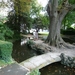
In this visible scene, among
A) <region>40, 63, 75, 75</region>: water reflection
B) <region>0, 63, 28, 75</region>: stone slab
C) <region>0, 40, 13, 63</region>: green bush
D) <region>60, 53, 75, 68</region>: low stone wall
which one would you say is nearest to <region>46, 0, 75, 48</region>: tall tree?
<region>60, 53, 75, 68</region>: low stone wall

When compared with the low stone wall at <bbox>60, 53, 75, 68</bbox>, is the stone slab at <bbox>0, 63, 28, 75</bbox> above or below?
above

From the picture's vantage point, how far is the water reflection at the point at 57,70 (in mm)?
8211

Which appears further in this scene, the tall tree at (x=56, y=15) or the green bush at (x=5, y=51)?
the tall tree at (x=56, y=15)

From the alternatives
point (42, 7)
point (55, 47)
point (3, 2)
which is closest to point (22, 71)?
point (55, 47)

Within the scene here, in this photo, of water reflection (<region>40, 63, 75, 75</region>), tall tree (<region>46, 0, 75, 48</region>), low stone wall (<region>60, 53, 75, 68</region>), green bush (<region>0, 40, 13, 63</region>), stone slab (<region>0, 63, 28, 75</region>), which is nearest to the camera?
stone slab (<region>0, 63, 28, 75</region>)

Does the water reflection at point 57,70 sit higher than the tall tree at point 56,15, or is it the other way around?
the tall tree at point 56,15

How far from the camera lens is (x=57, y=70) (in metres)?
8.69

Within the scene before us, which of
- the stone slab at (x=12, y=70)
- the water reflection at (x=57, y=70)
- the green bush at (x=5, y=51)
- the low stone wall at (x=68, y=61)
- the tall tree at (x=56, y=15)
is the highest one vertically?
the tall tree at (x=56, y=15)

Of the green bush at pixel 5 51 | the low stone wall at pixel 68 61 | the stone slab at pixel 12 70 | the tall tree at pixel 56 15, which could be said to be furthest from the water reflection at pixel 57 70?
the tall tree at pixel 56 15

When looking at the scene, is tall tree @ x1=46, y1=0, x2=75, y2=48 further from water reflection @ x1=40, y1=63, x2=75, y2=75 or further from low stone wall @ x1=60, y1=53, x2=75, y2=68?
water reflection @ x1=40, y1=63, x2=75, y2=75

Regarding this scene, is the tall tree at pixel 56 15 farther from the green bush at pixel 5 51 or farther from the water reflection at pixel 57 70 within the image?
the green bush at pixel 5 51

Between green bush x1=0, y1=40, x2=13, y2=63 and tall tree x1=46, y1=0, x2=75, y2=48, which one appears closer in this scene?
green bush x1=0, y1=40, x2=13, y2=63

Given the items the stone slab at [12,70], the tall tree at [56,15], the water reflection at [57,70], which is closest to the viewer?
the stone slab at [12,70]

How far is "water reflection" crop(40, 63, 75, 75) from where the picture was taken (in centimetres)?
821
